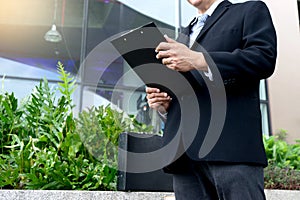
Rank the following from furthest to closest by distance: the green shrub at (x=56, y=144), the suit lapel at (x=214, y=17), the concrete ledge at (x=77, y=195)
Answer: the green shrub at (x=56, y=144)
the concrete ledge at (x=77, y=195)
the suit lapel at (x=214, y=17)

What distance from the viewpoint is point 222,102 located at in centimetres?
108

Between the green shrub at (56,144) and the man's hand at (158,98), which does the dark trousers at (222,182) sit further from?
A: the green shrub at (56,144)

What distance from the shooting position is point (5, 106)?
2506mm

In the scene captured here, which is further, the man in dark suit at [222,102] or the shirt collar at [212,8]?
the shirt collar at [212,8]

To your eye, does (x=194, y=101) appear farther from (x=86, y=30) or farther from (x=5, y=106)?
(x=86, y=30)

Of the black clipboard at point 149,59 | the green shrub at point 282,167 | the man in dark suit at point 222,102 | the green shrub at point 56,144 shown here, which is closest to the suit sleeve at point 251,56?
the man in dark suit at point 222,102

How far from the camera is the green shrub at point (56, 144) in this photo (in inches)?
88.7

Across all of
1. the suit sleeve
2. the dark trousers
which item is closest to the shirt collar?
the suit sleeve

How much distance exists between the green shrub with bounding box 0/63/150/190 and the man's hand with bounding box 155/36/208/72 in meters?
1.49

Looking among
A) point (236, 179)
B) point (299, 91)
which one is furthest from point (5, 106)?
point (299, 91)

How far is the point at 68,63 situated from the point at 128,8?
1.57 metres

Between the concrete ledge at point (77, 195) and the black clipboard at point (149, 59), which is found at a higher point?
the black clipboard at point (149, 59)

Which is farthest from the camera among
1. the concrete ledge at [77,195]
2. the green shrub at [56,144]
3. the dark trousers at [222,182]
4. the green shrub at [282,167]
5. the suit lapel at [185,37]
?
the green shrub at [282,167]

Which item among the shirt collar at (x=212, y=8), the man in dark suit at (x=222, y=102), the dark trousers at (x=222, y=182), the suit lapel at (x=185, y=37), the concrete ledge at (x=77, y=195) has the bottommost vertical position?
the concrete ledge at (x=77, y=195)
